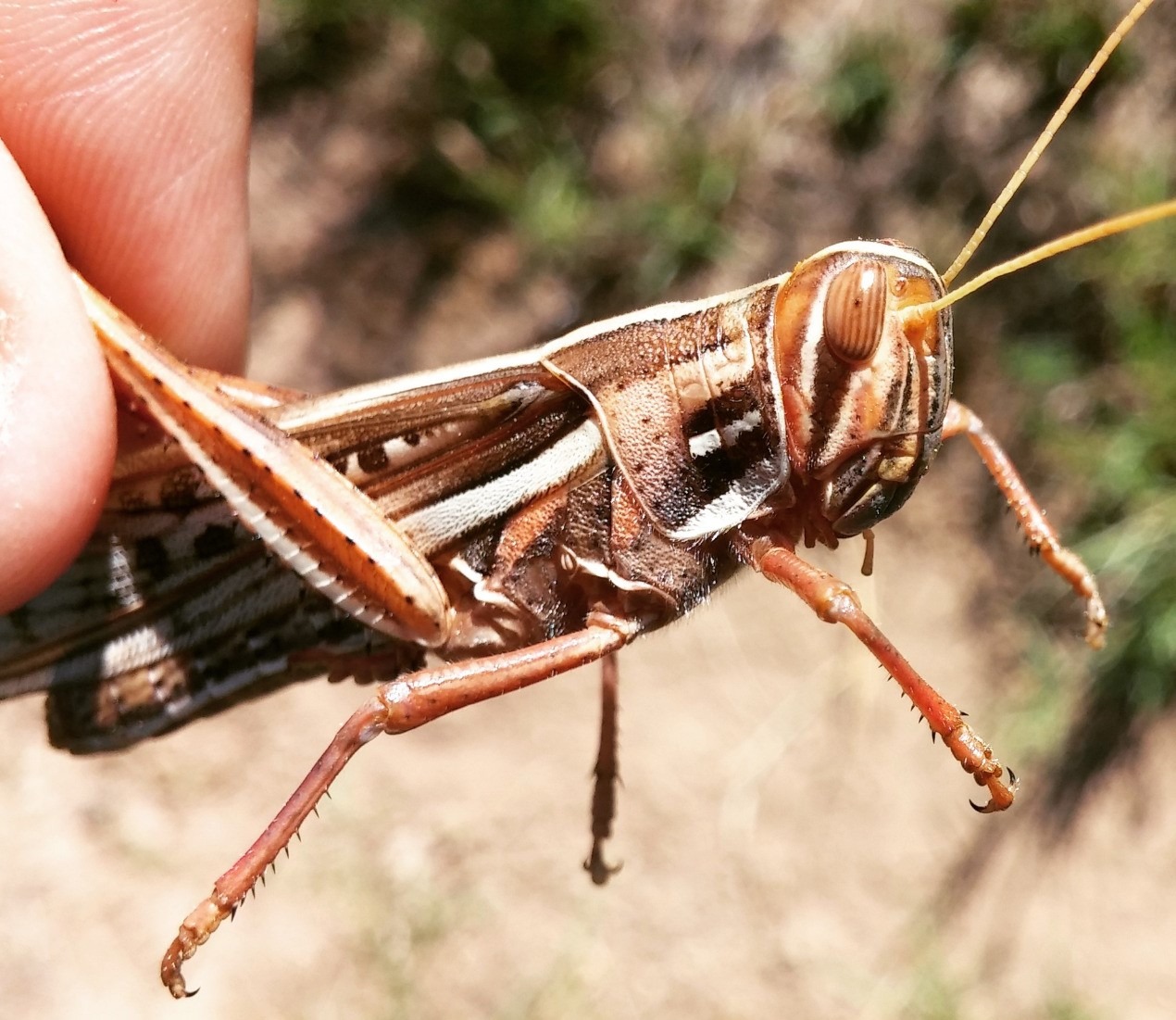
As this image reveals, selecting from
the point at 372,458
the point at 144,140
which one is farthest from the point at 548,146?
the point at 372,458

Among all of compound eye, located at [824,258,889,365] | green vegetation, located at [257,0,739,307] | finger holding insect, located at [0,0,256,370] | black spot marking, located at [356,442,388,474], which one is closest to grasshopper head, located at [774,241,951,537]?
compound eye, located at [824,258,889,365]

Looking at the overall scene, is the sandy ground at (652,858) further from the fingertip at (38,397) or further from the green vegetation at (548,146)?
the fingertip at (38,397)

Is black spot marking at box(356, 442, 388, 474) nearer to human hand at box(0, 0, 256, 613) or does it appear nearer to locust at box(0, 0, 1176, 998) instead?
locust at box(0, 0, 1176, 998)

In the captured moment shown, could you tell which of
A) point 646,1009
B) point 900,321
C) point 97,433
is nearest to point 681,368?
point 900,321

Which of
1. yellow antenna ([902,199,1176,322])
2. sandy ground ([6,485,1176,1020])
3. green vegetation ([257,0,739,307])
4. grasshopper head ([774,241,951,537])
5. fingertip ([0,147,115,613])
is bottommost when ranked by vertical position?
sandy ground ([6,485,1176,1020])

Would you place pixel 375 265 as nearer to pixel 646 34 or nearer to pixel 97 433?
pixel 646 34

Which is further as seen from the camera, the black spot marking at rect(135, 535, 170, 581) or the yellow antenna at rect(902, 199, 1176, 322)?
the black spot marking at rect(135, 535, 170, 581)

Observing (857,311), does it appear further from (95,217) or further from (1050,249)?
(95,217)
